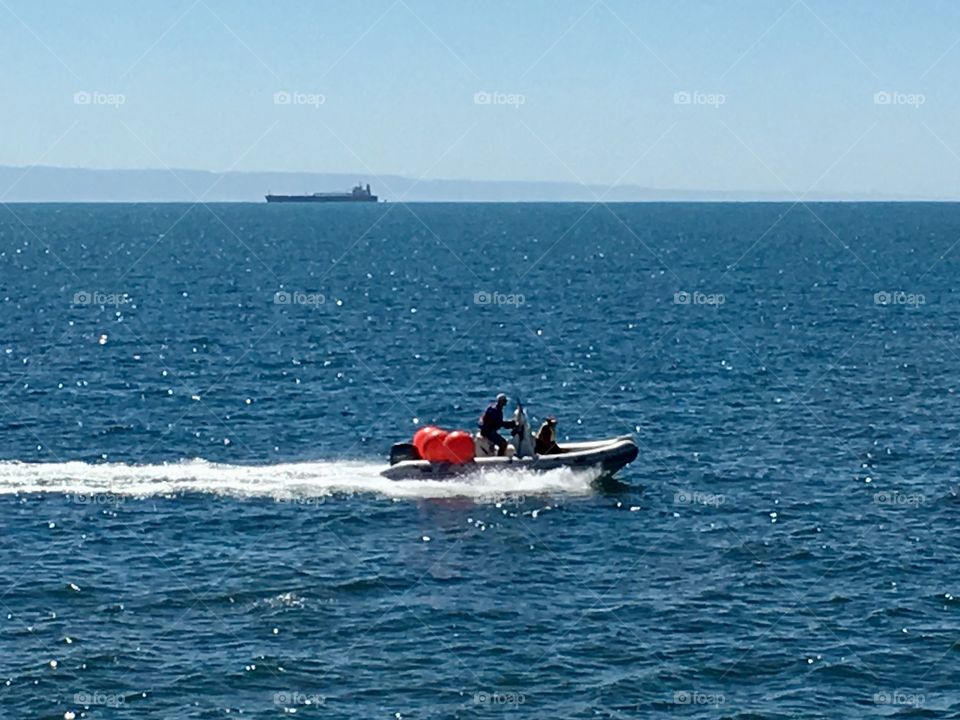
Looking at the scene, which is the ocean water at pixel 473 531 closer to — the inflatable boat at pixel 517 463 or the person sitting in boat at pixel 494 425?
the inflatable boat at pixel 517 463

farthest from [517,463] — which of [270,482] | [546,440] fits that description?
[270,482]

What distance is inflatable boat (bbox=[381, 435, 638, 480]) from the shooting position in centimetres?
4300

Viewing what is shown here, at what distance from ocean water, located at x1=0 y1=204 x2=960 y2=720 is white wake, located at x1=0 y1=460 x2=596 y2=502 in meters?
0.12

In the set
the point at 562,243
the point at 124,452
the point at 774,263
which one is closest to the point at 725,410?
the point at 124,452

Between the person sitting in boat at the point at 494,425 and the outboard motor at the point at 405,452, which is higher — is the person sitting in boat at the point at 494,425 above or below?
above

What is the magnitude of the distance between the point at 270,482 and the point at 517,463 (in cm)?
738

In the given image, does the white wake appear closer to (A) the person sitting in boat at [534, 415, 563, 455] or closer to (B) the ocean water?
(B) the ocean water

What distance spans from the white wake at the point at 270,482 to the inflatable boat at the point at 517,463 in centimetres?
19

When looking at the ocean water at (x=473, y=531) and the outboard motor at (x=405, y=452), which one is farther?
the outboard motor at (x=405, y=452)

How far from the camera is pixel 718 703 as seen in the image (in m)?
27.8

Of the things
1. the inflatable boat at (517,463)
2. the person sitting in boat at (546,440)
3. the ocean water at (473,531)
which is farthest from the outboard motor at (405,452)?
the person sitting in boat at (546,440)

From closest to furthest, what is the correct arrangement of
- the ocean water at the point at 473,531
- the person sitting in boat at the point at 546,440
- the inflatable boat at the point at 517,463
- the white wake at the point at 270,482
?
the ocean water at the point at 473,531
the white wake at the point at 270,482
the inflatable boat at the point at 517,463
the person sitting in boat at the point at 546,440

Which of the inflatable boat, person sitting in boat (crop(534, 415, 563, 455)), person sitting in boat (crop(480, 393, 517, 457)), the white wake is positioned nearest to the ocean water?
the white wake

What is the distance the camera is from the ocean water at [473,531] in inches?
1131
